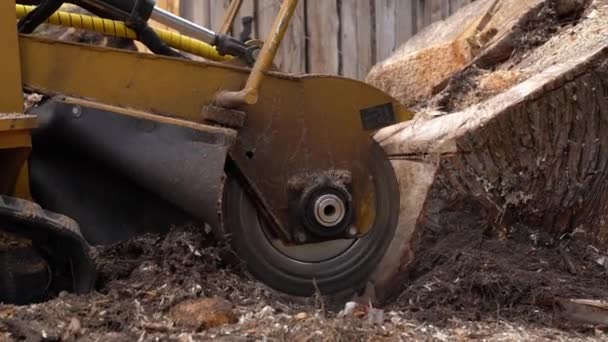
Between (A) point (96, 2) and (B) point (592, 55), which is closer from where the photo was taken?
(A) point (96, 2)

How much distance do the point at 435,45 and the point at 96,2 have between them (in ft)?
7.85

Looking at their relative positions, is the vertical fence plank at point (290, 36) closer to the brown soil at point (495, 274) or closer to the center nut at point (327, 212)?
the brown soil at point (495, 274)

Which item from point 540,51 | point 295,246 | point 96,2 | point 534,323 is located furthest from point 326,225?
point 540,51

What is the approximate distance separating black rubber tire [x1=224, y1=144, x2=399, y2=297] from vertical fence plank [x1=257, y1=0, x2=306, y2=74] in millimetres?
3416

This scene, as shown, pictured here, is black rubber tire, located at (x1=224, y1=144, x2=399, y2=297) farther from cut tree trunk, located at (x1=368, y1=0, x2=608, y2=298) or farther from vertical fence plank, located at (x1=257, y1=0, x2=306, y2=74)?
vertical fence plank, located at (x1=257, y1=0, x2=306, y2=74)

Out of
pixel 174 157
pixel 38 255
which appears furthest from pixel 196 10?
pixel 38 255

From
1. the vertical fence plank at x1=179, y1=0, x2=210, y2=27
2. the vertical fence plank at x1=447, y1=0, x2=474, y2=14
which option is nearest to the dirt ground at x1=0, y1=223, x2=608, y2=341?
the vertical fence plank at x1=447, y1=0, x2=474, y2=14

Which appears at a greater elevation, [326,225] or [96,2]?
[96,2]

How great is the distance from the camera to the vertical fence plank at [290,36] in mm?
7332

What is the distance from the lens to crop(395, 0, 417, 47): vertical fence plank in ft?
24.7

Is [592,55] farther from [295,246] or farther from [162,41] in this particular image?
[162,41]

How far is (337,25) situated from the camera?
7441 mm

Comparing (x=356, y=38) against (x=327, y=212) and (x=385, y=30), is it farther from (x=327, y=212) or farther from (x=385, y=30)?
(x=327, y=212)

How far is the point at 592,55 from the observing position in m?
4.45
